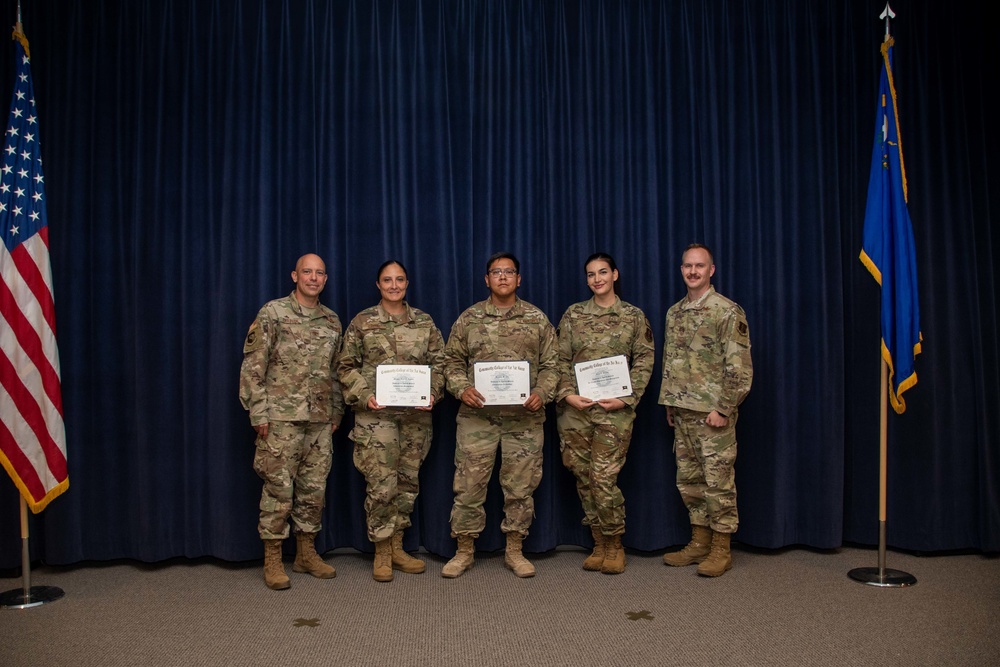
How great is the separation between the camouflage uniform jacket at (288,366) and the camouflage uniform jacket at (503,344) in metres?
0.69

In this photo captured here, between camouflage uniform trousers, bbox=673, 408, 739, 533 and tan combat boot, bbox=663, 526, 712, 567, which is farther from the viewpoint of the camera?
tan combat boot, bbox=663, 526, 712, 567

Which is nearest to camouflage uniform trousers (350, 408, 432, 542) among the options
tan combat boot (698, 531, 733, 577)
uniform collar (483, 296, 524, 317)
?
uniform collar (483, 296, 524, 317)

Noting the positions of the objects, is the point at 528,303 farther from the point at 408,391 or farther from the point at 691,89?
the point at 691,89

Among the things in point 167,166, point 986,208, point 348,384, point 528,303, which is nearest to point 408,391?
point 348,384

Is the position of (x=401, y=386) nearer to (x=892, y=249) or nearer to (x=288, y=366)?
(x=288, y=366)

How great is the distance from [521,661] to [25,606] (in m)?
2.52

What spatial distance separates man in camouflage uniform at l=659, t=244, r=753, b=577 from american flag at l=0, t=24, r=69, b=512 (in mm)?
3333

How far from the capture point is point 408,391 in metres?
3.66

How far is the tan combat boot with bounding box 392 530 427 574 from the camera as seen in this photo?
3.85 metres

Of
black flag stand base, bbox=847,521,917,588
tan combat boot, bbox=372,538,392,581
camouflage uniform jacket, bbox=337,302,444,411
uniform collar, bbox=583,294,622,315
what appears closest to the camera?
black flag stand base, bbox=847,521,917,588

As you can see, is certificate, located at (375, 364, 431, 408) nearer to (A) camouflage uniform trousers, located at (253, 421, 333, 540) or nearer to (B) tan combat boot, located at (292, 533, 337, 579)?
(A) camouflage uniform trousers, located at (253, 421, 333, 540)

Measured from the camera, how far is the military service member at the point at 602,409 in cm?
382

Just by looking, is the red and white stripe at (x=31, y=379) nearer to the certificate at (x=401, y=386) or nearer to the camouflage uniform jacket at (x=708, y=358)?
the certificate at (x=401, y=386)

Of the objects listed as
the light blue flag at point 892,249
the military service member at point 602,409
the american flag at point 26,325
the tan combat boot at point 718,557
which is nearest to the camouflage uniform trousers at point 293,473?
the american flag at point 26,325
